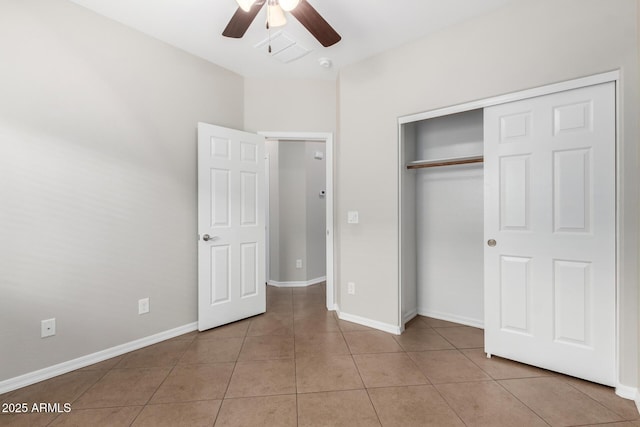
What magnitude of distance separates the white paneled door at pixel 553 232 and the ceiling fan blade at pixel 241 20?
181 centimetres

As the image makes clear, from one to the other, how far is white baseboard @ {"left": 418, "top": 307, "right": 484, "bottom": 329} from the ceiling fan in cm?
278

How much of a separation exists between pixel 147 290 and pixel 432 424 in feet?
7.78

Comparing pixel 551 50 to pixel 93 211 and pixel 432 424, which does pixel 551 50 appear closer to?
pixel 432 424

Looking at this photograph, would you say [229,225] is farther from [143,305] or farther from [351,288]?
[351,288]

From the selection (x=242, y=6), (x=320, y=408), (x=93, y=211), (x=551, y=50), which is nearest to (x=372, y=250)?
(x=320, y=408)

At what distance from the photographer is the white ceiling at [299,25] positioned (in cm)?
214

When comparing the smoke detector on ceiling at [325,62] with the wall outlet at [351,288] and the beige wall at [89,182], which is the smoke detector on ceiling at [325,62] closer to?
the beige wall at [89,182]

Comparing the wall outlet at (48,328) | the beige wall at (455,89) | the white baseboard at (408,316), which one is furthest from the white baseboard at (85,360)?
the white baseboard at (408,316)

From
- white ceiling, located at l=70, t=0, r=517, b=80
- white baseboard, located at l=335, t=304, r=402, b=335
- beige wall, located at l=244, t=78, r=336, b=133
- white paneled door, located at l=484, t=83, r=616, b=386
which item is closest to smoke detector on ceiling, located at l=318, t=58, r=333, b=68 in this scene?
white ceiling, located at l=70, t=0, r=517, b=80

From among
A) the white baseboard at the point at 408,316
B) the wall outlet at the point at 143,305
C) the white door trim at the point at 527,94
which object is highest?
the white door trim at the point at 527,94

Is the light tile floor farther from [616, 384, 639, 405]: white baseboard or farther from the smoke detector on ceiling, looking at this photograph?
the smoke detector on ceiling

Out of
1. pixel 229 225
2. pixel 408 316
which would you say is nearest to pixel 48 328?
pixel 229 225

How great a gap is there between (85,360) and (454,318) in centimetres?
325

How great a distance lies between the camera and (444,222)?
120 inches
